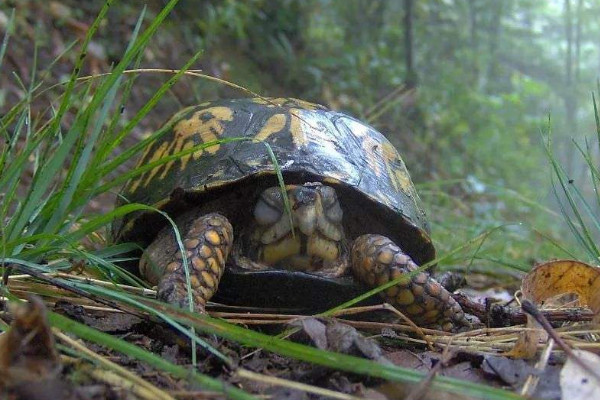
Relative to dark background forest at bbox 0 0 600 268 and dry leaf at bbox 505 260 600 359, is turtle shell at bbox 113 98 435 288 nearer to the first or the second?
dry leaf at bbox 505 260 600 359

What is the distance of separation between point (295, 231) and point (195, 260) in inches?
12.2

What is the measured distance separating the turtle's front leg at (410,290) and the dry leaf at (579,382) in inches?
24.2

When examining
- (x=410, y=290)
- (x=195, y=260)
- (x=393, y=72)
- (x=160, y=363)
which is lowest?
(x=393, y=72)

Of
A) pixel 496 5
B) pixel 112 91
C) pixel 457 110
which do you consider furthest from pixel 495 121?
pixel 112 91

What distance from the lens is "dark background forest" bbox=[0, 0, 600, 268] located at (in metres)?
4.79

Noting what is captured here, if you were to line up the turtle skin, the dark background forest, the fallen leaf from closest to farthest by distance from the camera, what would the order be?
the fallen leaf → the turtle skin → the dark background forest

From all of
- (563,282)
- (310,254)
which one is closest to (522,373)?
(563,282)

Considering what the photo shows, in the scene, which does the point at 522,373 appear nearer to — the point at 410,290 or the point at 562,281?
the point at 562,281

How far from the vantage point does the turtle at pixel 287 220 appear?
1755 mm

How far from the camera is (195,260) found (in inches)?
64.7

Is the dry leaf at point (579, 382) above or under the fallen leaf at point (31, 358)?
under

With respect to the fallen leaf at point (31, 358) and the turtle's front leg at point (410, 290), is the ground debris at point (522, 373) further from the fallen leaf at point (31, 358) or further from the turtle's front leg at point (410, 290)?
the fallen leaf at point (31, 358)

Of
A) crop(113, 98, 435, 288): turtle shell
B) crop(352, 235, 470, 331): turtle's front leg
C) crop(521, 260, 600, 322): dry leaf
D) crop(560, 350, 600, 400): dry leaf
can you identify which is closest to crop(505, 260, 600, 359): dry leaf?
crop(521, 260, 600, 322): dry leaf

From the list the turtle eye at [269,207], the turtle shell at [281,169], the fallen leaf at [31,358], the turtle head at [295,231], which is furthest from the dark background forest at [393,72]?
the fallen leaf at [31,358]
